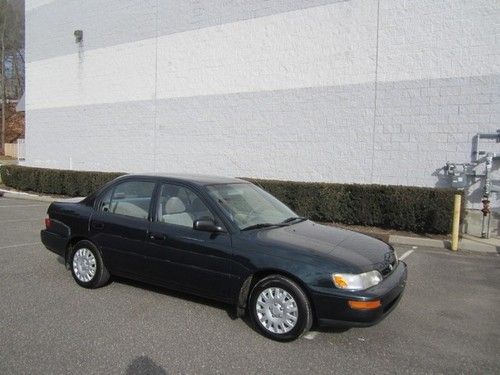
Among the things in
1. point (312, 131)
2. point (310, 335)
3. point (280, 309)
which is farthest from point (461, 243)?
point (280, 309)

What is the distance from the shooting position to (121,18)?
57.6 feet

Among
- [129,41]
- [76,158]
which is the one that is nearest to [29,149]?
[76,158]

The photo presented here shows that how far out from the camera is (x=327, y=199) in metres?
11.0

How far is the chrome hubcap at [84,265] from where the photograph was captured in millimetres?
5621

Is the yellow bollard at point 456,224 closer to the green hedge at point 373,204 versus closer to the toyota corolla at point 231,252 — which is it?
the green hedge at point 373,204

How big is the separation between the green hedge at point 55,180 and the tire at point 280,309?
12.7 meters

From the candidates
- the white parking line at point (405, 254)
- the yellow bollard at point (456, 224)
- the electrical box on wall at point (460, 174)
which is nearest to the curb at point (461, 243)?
the yellow bollard at point (456, 224)

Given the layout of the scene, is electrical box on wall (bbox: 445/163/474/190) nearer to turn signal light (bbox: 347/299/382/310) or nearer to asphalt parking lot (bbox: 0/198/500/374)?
asphalt parking lot (bbox: 0/198/500/374)

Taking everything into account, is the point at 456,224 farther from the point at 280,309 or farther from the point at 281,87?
the point at 281,87

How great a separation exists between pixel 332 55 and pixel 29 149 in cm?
1582

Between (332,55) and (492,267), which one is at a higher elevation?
(332,55)

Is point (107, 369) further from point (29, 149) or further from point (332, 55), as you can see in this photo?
point (29, 149)

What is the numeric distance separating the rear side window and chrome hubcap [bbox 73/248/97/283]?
0.57 meters

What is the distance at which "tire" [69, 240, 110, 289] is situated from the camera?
18.3ft
